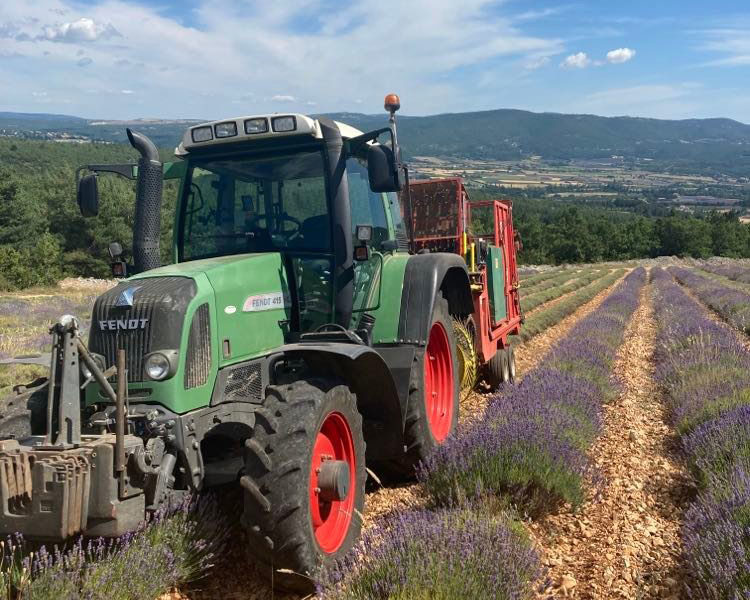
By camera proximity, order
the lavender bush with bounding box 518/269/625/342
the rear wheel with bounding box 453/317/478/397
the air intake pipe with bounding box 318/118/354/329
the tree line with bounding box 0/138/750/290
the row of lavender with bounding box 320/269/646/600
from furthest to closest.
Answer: the tree line with bounding box 0/138/750/290 → the lavender bush with bounding box 518/269/625/342 → the rear wheel with bounding box 453/317/478/397 → the air intake pipe with bounding box 318/118/354/329 → the row of lavender with bounding box 320/269/646/600

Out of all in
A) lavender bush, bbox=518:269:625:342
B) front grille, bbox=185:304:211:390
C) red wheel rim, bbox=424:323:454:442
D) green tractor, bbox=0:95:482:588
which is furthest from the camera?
lavender bush, bbox=518:269:625:342

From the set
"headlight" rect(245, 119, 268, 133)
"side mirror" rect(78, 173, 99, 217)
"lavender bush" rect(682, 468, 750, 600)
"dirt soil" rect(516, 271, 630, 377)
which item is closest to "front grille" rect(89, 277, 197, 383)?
"side mirror" rect(78, 173, 99, 217)

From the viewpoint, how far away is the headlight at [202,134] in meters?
4.57

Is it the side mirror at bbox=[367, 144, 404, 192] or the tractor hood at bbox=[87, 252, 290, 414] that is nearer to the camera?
the tractor hood at bbox=[87, 252, 290, 414]

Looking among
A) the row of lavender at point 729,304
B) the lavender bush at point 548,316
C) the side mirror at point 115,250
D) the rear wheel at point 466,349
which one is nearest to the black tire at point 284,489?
the side mirror at point 115,250

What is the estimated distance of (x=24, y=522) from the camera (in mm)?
2836

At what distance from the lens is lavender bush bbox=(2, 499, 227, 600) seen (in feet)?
9.43

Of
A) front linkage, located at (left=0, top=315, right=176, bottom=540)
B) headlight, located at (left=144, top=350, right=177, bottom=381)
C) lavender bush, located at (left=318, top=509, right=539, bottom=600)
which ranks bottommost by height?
lavender bush, located at (left=318, top=509, right=539, bottom=600)

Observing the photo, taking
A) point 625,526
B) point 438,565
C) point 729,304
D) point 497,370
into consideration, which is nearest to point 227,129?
point 438,565

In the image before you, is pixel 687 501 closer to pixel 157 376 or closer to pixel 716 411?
pixel 716 411

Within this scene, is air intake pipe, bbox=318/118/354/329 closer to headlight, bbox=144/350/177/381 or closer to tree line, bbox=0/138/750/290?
headlight, bbox=144/350/177/381

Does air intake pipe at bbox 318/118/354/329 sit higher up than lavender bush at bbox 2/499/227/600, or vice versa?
air intake pipe at bbox 318/118/354/329

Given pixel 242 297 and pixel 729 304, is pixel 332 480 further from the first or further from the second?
pixel 729 304

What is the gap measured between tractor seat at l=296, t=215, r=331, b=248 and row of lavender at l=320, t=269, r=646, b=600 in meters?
1.68
